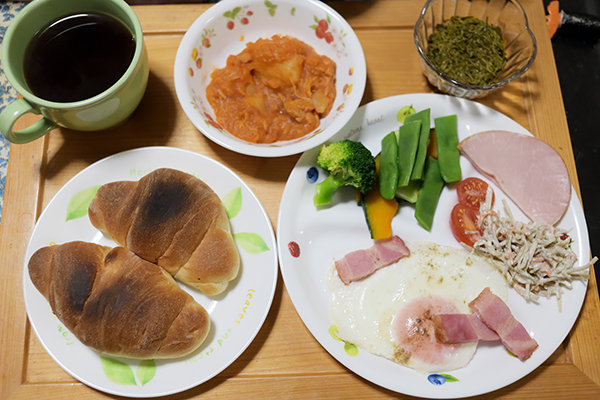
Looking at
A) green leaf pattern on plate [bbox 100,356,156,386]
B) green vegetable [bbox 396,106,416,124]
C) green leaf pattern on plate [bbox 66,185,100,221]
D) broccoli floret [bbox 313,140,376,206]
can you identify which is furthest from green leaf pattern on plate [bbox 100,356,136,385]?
green vegetable [bbox 396,106,416,124]

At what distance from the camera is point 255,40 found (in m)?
2.08

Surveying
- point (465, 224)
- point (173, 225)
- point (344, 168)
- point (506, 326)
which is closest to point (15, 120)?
point (173, 225)

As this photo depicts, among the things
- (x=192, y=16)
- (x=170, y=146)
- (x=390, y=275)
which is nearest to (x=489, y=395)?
(x=390, y=275)

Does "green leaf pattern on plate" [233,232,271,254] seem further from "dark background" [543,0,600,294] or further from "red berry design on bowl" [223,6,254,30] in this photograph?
"dark background" [543,0,600,294]

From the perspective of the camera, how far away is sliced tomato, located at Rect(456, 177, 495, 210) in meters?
1.96

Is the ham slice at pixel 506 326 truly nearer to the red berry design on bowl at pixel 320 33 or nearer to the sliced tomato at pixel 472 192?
the sliced tomato at pixel 472 192

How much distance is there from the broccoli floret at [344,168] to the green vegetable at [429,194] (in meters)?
0.27

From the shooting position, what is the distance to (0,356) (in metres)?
1.75

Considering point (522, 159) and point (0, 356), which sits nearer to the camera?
point (0, 356)

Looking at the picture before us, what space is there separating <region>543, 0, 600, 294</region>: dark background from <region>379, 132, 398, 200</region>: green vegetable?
1.35 meters

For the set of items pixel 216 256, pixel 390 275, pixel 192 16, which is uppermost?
pixel 192 16

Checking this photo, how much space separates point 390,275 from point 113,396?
4.31 feet

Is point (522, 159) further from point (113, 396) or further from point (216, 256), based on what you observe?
point (113, 396)

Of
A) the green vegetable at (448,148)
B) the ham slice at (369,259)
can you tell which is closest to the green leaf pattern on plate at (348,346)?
the ham slice at (369,259)
